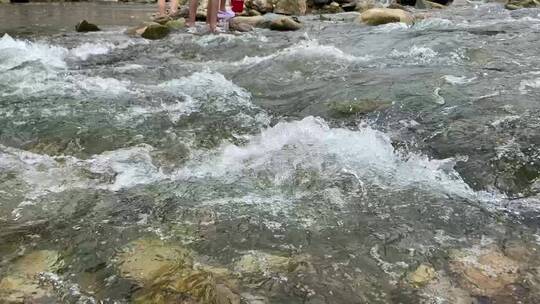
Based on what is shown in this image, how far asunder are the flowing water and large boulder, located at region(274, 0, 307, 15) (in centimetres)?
922

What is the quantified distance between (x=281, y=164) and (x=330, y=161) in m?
0.40

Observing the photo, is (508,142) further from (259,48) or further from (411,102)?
(259,48)

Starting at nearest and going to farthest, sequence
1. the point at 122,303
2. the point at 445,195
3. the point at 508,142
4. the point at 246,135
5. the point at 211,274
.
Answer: the point at 122,303
the point at 211,274
the point at 445,195
the point at 508,142
the point at 246,135

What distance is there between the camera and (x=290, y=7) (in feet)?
55.5

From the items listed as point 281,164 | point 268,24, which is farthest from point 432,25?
point 281,164

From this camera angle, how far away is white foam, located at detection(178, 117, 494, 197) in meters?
3.99

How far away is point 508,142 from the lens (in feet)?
15.0

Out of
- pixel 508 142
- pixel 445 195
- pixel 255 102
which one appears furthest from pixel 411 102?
pixel 445 195

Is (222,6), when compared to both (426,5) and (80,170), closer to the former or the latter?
(80,170)

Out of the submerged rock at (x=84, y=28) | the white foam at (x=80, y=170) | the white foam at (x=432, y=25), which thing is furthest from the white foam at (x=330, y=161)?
the submerged rock at (x=84, y=28)

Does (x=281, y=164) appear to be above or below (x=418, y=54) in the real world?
below

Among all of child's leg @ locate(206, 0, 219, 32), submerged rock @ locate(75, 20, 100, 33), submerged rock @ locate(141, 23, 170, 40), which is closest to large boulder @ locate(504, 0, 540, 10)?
child's leg @ locate(206, 0, 219, 32)

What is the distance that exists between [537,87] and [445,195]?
10.3 feet

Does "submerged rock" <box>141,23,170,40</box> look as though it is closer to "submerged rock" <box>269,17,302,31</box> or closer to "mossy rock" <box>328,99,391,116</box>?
"submerged rock" <box>269,17,302,31</box>
